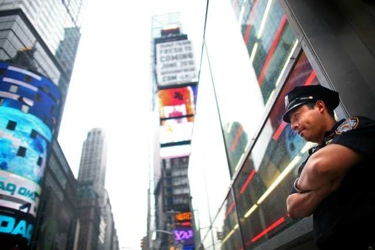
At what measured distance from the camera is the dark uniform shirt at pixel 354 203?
0.91 metres

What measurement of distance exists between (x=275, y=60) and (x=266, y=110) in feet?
2.20

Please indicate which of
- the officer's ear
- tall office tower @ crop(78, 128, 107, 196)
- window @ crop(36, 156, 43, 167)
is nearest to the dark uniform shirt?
the officer's ear

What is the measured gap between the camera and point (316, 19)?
2186 millimetres

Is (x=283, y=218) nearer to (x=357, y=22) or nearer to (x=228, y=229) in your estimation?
(x=357, y=22)

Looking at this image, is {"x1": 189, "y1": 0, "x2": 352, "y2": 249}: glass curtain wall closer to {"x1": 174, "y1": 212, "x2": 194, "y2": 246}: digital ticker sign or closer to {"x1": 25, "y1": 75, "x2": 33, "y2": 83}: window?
{"x1": 174, "y1": 212, "x2": 194, "y2": 246}: digital ticker sign

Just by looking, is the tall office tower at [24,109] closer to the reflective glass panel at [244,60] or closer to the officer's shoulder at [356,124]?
the reflective glass panel at [244,60]

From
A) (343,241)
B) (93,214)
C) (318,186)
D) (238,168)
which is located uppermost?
(93,214)

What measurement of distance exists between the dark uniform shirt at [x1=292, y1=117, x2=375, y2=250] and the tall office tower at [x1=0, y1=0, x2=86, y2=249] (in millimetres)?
33449

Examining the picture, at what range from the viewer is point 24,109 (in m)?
30.2

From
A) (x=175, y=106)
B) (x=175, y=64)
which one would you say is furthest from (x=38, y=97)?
→ (x=175, y=64)

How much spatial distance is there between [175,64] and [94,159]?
141m

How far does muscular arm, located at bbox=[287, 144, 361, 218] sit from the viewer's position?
0.95 m

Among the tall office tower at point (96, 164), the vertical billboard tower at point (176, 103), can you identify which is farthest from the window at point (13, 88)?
the tall office tower at point (96, 164)

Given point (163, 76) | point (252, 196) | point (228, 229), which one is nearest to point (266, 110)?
point (252, 196)
